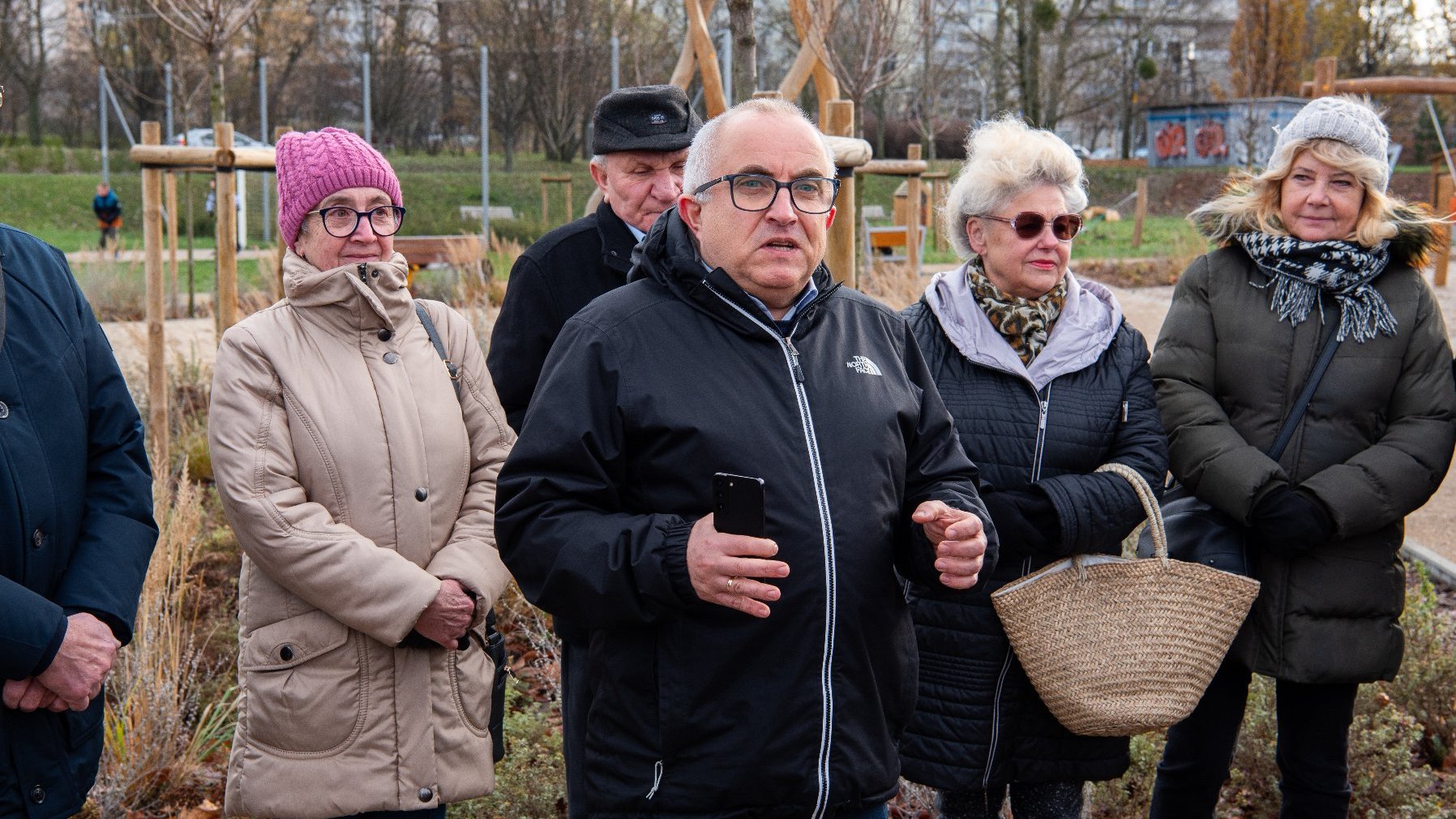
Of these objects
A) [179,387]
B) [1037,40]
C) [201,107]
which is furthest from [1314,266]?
[201,107]

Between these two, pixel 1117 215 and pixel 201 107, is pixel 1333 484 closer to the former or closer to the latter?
pixel 1117 215

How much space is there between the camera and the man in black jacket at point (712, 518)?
2.17 meters

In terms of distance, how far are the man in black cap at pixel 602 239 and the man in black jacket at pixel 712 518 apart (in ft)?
2.75

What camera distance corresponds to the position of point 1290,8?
38.9 meters

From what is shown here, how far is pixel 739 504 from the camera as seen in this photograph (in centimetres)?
199

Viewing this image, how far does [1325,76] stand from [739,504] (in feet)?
33.5

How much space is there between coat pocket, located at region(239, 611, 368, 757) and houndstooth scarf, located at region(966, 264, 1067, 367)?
159 centimetres

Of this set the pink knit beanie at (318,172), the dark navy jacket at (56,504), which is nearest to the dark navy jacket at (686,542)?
the dark navy jacket at (56,504)

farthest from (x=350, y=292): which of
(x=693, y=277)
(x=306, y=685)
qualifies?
(x=693, y=277)

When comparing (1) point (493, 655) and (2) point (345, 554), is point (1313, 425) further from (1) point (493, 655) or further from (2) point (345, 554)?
(2) point (345, 554)

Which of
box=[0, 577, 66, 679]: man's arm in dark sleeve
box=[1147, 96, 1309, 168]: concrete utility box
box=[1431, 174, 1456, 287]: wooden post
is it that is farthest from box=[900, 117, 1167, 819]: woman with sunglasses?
box=[1147, 96, 1309, 168]: concrete utility box

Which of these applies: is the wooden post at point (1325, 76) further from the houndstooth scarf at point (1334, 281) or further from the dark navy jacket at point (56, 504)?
the dark navy jacket at point (56, 504)

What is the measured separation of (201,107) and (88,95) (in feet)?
31.9

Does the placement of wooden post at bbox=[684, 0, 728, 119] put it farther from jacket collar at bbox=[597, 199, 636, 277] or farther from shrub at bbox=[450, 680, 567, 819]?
shrub at bbox=[450, 680, 567, 819]
